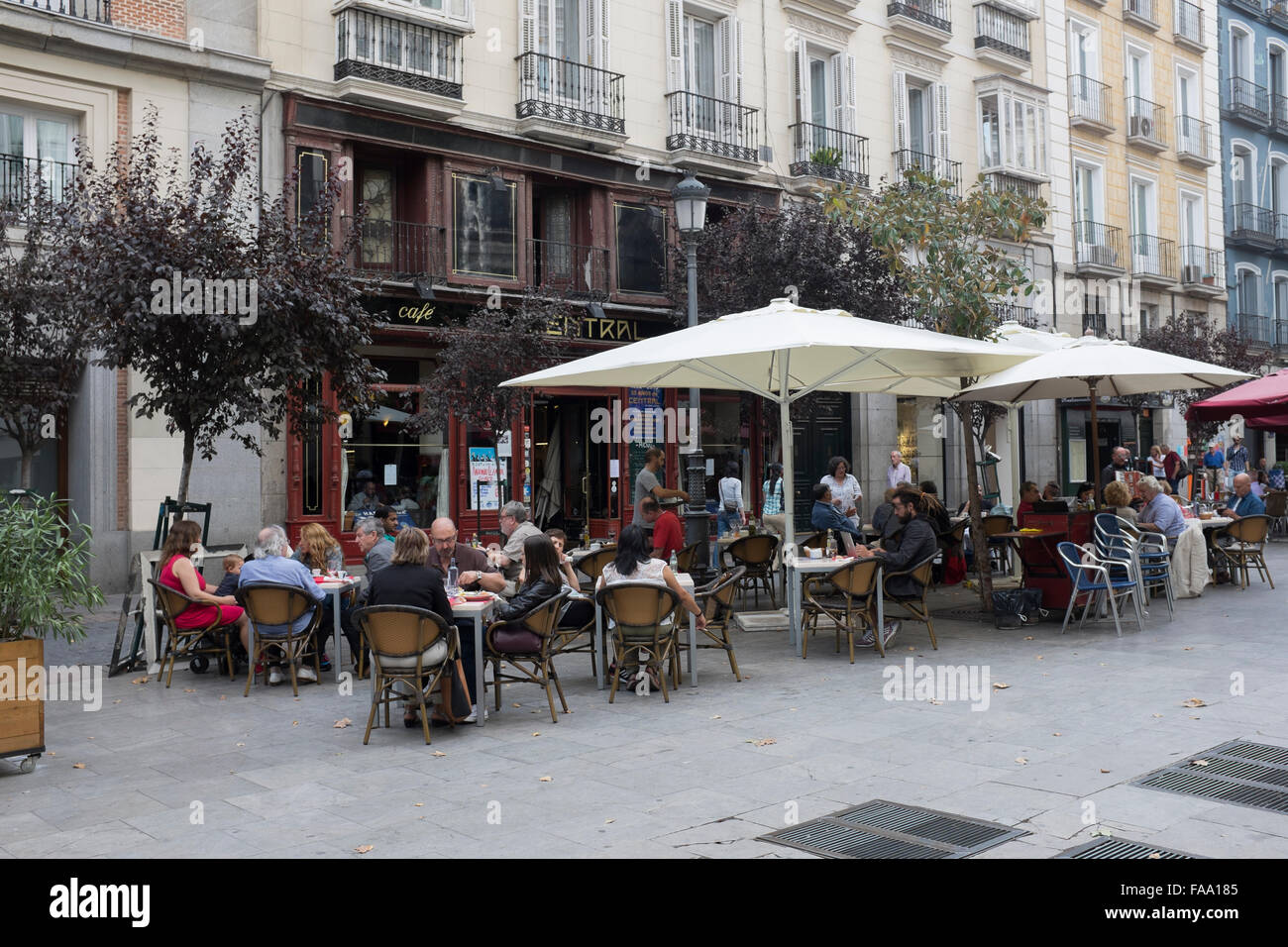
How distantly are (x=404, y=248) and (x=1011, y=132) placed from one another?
15592mm

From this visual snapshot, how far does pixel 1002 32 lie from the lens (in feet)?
85.3

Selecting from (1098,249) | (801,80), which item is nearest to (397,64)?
(801,80)

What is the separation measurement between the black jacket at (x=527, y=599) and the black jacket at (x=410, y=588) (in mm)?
635

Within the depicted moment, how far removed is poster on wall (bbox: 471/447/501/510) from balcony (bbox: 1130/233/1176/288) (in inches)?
792

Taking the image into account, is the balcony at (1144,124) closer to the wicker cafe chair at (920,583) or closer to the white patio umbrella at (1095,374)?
the white patio umbrella at (1095,374)

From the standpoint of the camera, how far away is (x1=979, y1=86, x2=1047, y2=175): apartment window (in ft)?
83.0

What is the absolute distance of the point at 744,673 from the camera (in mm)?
8852

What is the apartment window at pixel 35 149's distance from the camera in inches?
519

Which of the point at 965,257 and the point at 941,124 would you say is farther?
the point at 941,124

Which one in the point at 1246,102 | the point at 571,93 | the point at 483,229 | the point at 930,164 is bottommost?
the point at 483,229

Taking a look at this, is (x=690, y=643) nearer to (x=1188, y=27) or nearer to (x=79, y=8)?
(x=79, y=8)

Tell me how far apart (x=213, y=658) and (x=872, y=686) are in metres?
5.80

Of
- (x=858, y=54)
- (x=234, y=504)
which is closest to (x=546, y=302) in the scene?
(x=234, y=504)

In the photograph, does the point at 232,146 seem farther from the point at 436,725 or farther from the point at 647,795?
the point at 647,795
